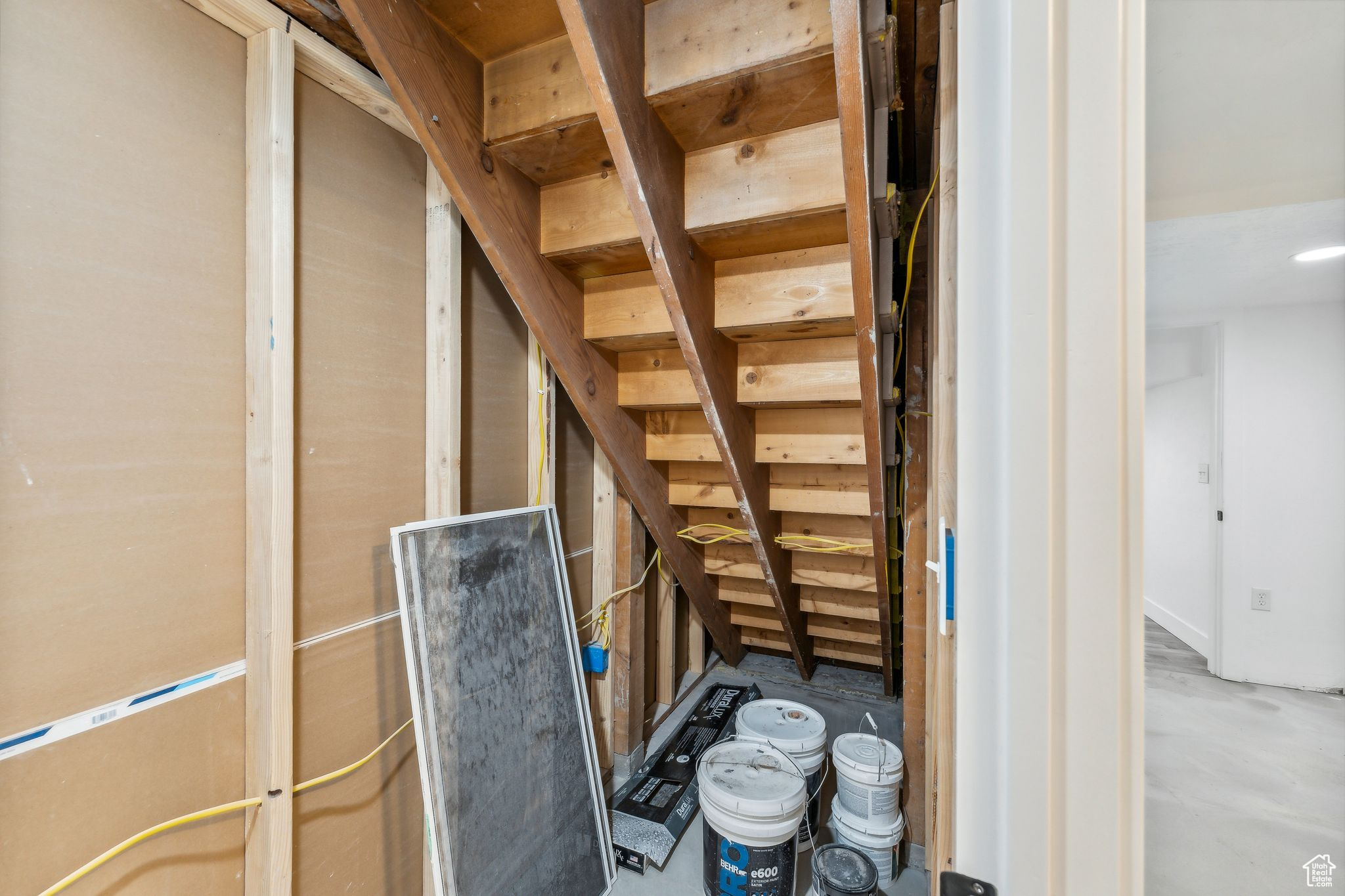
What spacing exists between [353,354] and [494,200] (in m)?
0.48

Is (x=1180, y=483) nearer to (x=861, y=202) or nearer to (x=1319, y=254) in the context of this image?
(x=1319, y=254)

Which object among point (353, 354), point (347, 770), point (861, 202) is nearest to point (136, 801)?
point (347, 770)

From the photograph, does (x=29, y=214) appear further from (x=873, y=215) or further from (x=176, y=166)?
(x=873, y=215)

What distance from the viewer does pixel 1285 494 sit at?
0.37 meters

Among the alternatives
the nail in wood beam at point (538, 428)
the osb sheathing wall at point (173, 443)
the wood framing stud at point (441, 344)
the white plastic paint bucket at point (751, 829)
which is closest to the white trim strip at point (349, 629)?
the osb sheathing wall at point (173, 443)

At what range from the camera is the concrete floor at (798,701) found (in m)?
1.62

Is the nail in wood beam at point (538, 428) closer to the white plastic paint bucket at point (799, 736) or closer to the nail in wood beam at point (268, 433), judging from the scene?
the nail in wood beam at point (268, 433)

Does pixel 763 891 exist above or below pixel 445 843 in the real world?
below

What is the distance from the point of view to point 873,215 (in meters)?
1.12

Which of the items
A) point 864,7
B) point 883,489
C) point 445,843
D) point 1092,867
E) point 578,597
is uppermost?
point 864,7

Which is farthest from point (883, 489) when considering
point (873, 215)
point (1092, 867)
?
point (1092, 867)

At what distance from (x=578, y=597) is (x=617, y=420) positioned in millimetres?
759

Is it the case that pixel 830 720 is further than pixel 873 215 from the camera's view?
Yes

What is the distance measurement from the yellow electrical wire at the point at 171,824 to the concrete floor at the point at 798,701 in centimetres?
97
